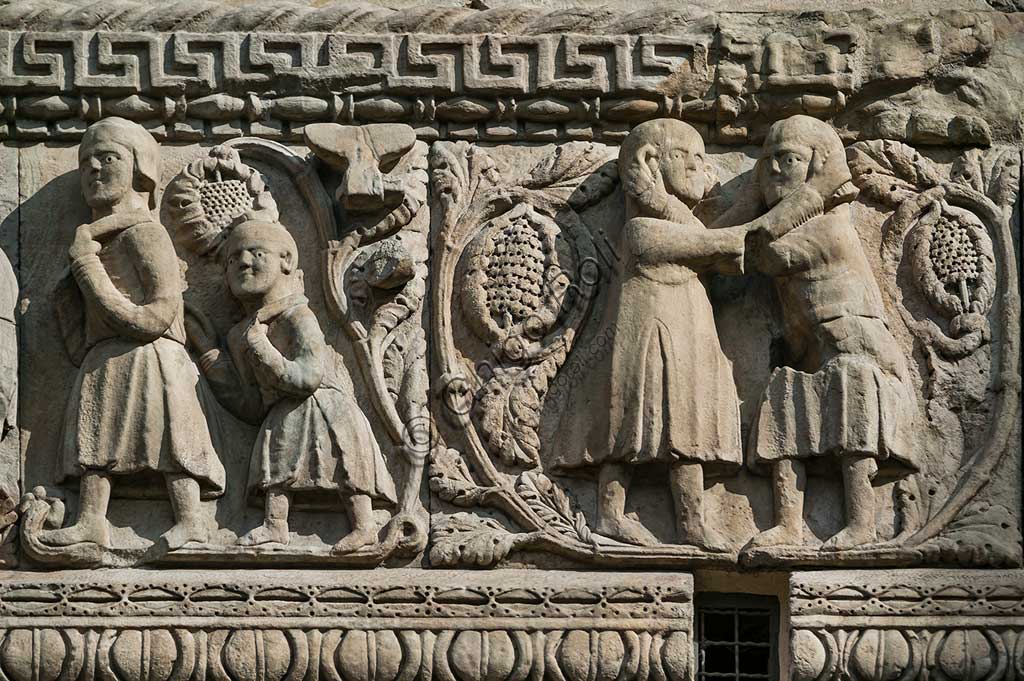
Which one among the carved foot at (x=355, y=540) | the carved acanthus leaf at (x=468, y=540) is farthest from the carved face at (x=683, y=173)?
the carved foot at (x=355, y=540)

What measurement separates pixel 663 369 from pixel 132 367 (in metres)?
2.11

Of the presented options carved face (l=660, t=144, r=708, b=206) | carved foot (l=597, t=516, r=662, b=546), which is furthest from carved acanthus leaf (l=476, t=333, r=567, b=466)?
carved face (l=660, t=144, r=708, b=206)

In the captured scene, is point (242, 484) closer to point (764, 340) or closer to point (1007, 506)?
point (764, 340)

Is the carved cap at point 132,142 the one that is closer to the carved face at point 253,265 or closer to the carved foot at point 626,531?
the carved face at point 253,265

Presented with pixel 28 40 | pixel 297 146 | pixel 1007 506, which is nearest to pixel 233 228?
pixel 297 146

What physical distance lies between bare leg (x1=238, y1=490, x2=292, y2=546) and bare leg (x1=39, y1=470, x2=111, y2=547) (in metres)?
0.55

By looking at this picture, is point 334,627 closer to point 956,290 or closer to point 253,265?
point 253,265

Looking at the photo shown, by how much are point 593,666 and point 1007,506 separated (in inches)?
71.4

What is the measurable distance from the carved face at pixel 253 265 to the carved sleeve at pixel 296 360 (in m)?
0.17

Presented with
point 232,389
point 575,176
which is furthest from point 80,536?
point 575,176

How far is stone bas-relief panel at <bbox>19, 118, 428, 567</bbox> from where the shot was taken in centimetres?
980

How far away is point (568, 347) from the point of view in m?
10.1

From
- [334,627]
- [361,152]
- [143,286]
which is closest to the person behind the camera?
[334,627]

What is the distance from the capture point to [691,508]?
982 centimetres
